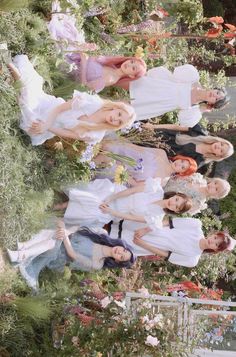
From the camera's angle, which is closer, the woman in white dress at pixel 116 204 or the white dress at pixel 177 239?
the woman in white dress at pixel 116 204

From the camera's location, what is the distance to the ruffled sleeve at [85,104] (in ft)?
17.9

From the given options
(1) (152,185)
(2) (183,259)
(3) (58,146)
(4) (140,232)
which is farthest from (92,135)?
(2) (183,259)

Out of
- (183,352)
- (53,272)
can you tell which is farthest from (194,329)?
(53,272)

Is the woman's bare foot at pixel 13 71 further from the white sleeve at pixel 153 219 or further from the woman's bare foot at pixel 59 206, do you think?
the white sleeve at pixel 153 219

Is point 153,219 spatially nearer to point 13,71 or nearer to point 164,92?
point 164,92

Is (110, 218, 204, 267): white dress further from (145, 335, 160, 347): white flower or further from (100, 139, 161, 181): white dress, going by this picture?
(145, 335, 160, 347): white flower

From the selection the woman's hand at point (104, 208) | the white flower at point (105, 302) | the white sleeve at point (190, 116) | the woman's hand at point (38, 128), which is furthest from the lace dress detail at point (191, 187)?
the woman's hand at point (38, 128)

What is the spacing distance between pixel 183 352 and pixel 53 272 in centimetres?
159

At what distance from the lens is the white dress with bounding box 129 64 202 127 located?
6.61 meters

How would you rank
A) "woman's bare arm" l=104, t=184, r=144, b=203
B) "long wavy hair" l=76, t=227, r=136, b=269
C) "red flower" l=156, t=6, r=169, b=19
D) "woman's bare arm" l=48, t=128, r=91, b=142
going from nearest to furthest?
"woman's bare arm" l=48, t=128, r=91, b=142 → "long wavy hair" l=76, t=227, r=136, b=269 → "woman's bare arm" l=104, t=184, r=144, b=203 → "red flower" l=156, t=6, r=169, b=19

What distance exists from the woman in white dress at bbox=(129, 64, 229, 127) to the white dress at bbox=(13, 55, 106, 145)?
1.16 meters

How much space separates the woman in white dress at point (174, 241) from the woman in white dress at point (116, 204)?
0.22 meters

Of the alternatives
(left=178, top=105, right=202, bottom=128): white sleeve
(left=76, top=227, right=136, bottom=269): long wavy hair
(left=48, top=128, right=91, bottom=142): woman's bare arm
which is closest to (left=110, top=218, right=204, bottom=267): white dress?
(left=76, top=227, right=136, bottom=269): long wavy hair

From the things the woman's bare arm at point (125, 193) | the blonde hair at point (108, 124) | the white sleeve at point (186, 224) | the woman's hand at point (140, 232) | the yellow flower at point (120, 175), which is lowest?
the woman's hand at point (140, 232)
